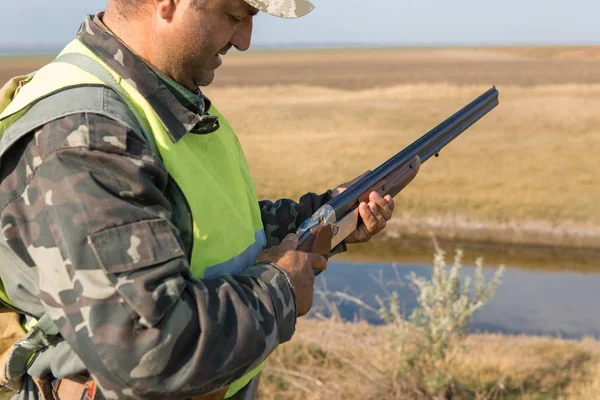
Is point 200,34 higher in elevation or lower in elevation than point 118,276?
higher

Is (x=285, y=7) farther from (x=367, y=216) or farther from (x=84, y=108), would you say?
(x=367, y=216)

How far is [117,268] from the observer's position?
1.51m

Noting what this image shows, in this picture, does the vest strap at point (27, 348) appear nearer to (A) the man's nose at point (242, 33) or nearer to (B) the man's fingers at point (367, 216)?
(A) the man's nose at point (242, 33)

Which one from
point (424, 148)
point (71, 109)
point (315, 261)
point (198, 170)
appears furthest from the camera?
point (424, 148)

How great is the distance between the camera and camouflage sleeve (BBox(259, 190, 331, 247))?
2762 millimetres

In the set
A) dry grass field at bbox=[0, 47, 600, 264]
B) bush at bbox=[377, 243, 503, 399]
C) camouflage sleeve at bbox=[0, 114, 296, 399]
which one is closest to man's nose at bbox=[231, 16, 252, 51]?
camouflage sleeve at bbox=[0, 114, 296, 399]

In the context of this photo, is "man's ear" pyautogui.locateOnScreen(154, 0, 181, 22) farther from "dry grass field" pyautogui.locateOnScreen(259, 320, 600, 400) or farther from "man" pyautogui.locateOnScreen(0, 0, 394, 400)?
"dry grass field" pyautogui.locateOnScreen(259, 320, 600, 400)

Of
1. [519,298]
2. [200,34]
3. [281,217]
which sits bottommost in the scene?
[519,298]

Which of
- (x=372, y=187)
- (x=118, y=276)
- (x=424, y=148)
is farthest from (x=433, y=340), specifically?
(x=118, y=276)

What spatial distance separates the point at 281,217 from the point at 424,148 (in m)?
1.12

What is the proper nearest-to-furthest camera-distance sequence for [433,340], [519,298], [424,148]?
1. [424,148]
2. [433,340]
3. [519,298]

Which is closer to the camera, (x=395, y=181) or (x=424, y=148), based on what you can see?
(x=395, y=181)

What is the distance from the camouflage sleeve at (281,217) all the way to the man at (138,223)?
634mm

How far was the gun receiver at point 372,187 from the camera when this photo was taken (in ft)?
8.04
